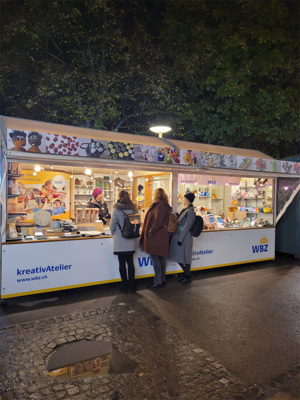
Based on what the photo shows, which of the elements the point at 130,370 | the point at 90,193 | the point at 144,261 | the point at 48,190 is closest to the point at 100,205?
the point at 90,193

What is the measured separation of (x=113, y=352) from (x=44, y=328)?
124 centimetres

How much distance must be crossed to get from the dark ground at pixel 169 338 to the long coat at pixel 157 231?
823mm

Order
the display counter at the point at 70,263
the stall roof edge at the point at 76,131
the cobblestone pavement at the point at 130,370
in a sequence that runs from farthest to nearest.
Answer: the stall roof edge at the point at 76,131 < the display counter at the point at 70,263 < the cobblestone pavement at the point at 130,370

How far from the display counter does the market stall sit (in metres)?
0.02

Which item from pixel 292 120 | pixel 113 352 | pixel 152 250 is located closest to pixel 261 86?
pixel 292 120

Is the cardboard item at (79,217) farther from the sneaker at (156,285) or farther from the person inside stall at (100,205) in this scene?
the sneaker at (156,285)

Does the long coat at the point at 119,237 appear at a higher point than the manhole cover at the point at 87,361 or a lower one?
higher

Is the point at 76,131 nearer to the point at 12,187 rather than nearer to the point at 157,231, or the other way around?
the point at 12,187

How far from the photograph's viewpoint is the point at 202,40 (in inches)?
545

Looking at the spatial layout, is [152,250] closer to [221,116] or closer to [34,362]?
[34,362]

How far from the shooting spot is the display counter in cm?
550

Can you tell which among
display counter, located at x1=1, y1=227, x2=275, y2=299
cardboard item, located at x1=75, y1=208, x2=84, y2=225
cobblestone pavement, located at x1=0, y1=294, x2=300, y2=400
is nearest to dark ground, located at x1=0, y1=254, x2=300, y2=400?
cobblestone pavement, located at x1=0, y1=294, x2=300, y2=400

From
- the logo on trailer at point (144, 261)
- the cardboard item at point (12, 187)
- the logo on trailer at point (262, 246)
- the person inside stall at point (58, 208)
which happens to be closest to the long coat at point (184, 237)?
the logo on trailer at point (144, 261)

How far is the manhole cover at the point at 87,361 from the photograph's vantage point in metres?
3.48
